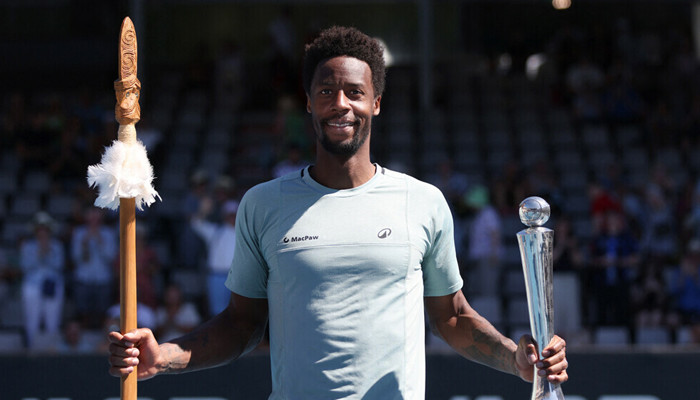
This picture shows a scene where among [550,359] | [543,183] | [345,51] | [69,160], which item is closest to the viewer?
[550,359]

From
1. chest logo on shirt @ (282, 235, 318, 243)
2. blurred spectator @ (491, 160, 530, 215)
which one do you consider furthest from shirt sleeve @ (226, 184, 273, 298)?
blurred spectator @ (491, 160, 530, 215)

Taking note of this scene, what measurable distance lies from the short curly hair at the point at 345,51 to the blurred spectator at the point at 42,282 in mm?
6621

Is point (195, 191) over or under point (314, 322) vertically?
over

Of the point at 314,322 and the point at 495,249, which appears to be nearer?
the point at 314,322

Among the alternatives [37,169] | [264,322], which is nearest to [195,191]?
[37,169]

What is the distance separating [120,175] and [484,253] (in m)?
6.89

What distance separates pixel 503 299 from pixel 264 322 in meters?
6.60

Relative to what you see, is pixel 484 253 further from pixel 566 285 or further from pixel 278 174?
pixel 278 174

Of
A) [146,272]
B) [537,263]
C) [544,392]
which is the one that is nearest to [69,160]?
[146,272]

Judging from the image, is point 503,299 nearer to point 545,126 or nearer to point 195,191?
point 195,191

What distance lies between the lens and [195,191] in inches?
391

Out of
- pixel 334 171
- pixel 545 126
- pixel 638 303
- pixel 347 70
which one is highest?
pixel 545 126

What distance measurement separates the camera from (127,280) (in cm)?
286

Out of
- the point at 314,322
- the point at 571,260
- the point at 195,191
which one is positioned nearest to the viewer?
the point at 314,322
